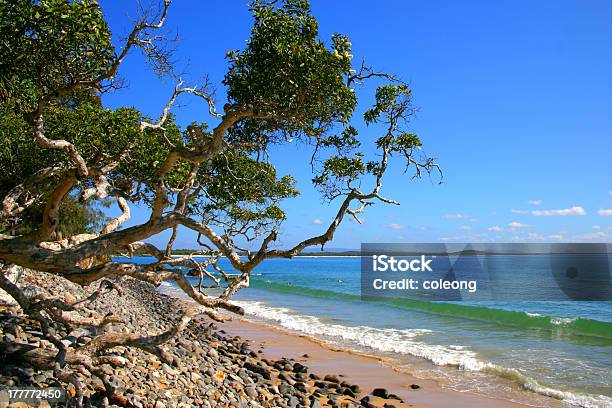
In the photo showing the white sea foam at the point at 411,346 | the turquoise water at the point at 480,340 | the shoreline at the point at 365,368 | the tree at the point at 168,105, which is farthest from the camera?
the turquoise water at the point at 480,340

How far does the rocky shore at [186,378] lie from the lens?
21.6ft

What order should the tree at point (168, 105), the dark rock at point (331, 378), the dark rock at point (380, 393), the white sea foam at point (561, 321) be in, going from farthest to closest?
the white sea foam at point (561, 321), the dark rock at point (331, 378), the dark rock at point (380, 393), the tree at point (168, 105)

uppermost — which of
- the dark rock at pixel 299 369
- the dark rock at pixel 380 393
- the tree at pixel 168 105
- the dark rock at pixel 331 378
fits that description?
the tree at pixel 168 105

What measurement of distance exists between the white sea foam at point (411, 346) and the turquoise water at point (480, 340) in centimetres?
2

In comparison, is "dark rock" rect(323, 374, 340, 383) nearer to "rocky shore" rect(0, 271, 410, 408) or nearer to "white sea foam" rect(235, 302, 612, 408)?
"rocky shore" rect(0, 271, 410, 408)

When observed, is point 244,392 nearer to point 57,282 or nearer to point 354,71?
point 354,71

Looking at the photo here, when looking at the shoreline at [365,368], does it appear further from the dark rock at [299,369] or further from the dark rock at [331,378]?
the dark rock at [299,369]

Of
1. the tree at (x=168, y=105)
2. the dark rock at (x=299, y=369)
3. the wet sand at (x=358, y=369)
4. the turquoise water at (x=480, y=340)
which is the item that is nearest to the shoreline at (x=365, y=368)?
the wet sand at (x=358, y=369)

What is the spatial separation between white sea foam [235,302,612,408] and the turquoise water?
0.08 ft

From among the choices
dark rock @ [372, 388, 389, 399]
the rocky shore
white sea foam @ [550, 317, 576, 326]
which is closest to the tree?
the rocky shore

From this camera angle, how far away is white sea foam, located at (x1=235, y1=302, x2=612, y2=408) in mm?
11586

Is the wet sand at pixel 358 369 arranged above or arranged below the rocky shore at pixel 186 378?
below

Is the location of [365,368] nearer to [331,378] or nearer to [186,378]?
[331,378]

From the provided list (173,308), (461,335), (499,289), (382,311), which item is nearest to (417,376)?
(461,335)
